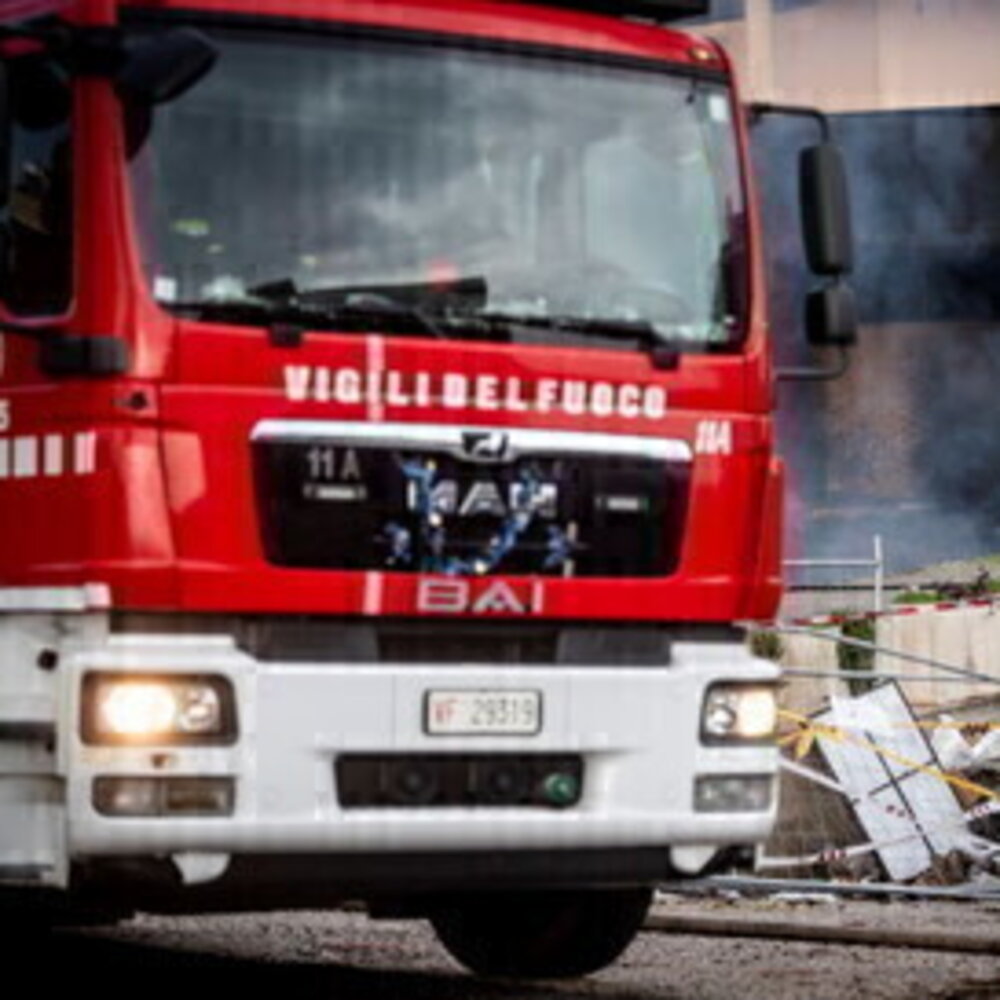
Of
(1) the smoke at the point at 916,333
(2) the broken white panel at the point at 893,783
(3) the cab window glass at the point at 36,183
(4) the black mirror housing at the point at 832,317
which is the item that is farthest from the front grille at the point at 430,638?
(1) the smoke at the point at 916,333

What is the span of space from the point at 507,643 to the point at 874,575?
52.5 ft

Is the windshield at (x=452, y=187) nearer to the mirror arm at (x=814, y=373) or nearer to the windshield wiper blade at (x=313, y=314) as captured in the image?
the windshield wiper blade at (x=313, y=314)

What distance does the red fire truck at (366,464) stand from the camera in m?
7.88

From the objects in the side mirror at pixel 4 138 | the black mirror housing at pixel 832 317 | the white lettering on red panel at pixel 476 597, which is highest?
the side mirror at pixel 4 138

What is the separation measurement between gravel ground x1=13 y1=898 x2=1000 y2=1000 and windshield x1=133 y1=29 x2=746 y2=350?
247 centimetres

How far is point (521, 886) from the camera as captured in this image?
327 inches

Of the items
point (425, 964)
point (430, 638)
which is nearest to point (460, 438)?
point (430, 638)

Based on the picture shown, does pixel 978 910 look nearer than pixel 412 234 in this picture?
No

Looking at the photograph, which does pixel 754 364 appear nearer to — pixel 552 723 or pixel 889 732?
pixel 552 723

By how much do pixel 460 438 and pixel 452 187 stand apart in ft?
2.52

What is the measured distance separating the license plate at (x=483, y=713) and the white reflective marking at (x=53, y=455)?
116cm

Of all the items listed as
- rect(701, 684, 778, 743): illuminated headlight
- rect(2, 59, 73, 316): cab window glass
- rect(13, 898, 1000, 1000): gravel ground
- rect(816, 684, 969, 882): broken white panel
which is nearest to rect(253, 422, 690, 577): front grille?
rect(701, 684, 778, 743): illuminated headlight

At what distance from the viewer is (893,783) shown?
47.3ft

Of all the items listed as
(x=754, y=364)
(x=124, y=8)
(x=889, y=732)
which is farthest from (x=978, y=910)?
(x=124, y=8)
